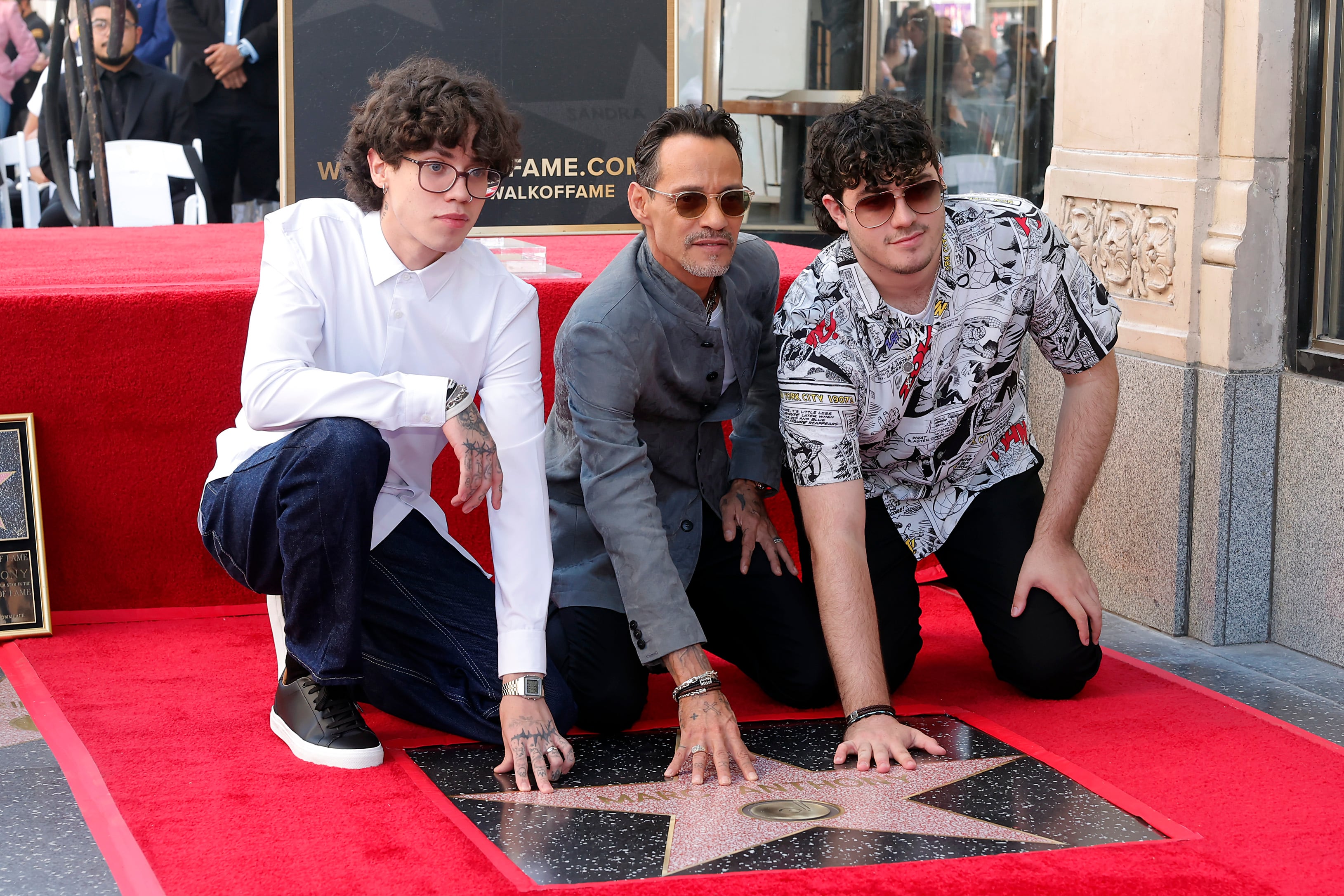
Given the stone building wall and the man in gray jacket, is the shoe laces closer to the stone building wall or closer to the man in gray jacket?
the man in gray jacket

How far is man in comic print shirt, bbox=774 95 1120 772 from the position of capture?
2.67 metres

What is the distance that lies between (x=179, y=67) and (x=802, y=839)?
22.1ft

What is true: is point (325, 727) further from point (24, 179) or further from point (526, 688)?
point (24, 179)

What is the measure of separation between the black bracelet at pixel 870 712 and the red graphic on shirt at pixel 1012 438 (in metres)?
0.77

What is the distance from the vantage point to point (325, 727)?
257cm

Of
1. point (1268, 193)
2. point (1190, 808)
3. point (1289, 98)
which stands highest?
point (1289, 98)

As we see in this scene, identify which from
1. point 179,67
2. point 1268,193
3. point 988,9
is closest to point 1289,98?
point 1268,193

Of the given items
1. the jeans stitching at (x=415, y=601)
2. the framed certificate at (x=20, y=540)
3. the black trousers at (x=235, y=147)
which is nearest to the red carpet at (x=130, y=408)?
the framed certificate at (x=20, y=540)

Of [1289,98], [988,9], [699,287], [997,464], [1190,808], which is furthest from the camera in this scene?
[988,9]

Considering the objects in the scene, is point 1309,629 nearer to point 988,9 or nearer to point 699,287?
point 699,287

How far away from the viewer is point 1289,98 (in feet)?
11.0

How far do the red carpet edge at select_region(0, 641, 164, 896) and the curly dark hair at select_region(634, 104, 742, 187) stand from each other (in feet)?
4.97

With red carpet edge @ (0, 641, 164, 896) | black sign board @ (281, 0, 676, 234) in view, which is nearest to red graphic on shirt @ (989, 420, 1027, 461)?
black sign board @ (281, 0, 676, 234)

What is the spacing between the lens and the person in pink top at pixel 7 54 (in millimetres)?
7781
